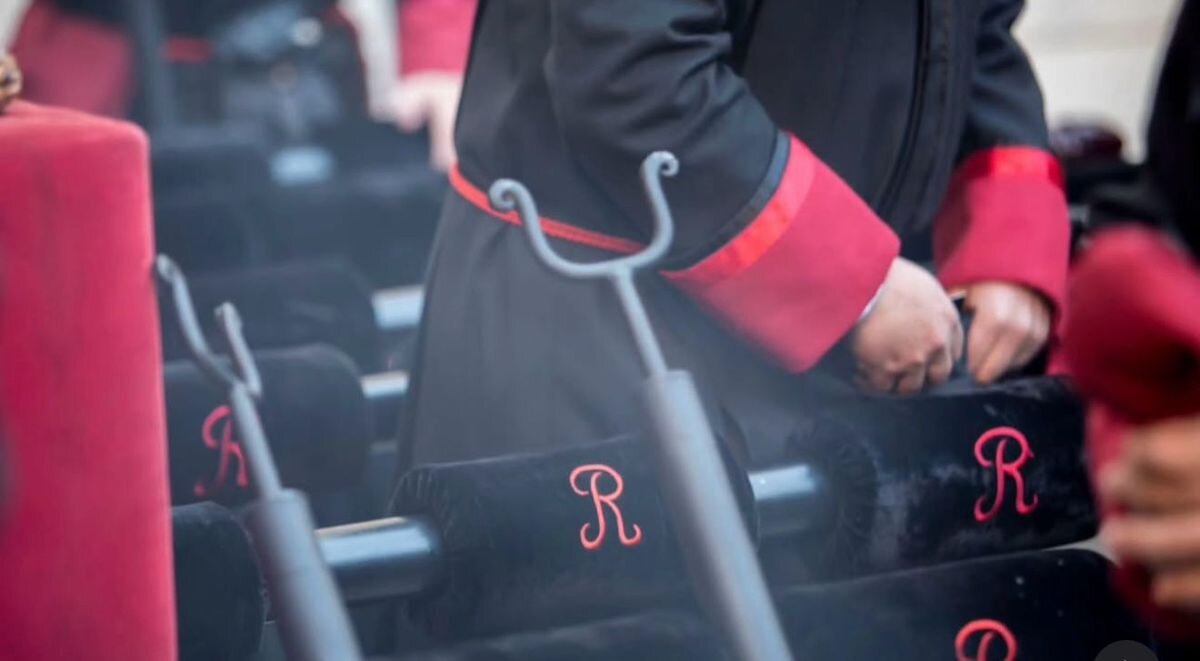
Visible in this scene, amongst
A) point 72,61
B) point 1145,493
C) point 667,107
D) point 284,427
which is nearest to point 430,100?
point 72,61

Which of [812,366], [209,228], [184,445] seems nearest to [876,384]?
[812,366]

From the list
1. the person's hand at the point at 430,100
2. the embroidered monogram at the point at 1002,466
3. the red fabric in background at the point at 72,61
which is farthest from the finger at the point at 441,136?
the embroidered monogram at the point at 1002,466

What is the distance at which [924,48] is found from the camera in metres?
1.00

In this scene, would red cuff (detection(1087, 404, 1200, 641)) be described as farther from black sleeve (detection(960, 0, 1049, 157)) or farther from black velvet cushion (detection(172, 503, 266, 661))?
black sleeve (detection(960, 0, 1049, 157))

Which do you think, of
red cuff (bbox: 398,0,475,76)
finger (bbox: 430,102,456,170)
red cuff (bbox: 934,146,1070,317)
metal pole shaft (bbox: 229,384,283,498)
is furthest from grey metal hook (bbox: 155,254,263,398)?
red cuff (bbox: 398,0,475,76)

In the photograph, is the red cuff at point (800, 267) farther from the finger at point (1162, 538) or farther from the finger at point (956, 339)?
the finger at point (1162, 538)

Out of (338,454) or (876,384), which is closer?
(876,384)

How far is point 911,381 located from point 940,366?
17 millimetres

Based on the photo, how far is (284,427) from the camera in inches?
43.9

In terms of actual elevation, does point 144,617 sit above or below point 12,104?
below

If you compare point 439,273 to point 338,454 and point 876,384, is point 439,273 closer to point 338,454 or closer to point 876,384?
point 338,454

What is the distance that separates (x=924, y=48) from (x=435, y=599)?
0.40 metres

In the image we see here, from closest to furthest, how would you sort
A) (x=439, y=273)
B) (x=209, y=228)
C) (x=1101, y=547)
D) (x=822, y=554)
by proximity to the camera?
(x=822, y=554), (x=439, y=273), (x=1101, y=547), (x=209, y=228)

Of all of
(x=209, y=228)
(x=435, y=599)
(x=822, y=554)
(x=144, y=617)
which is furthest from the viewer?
(x=209, y=228)
